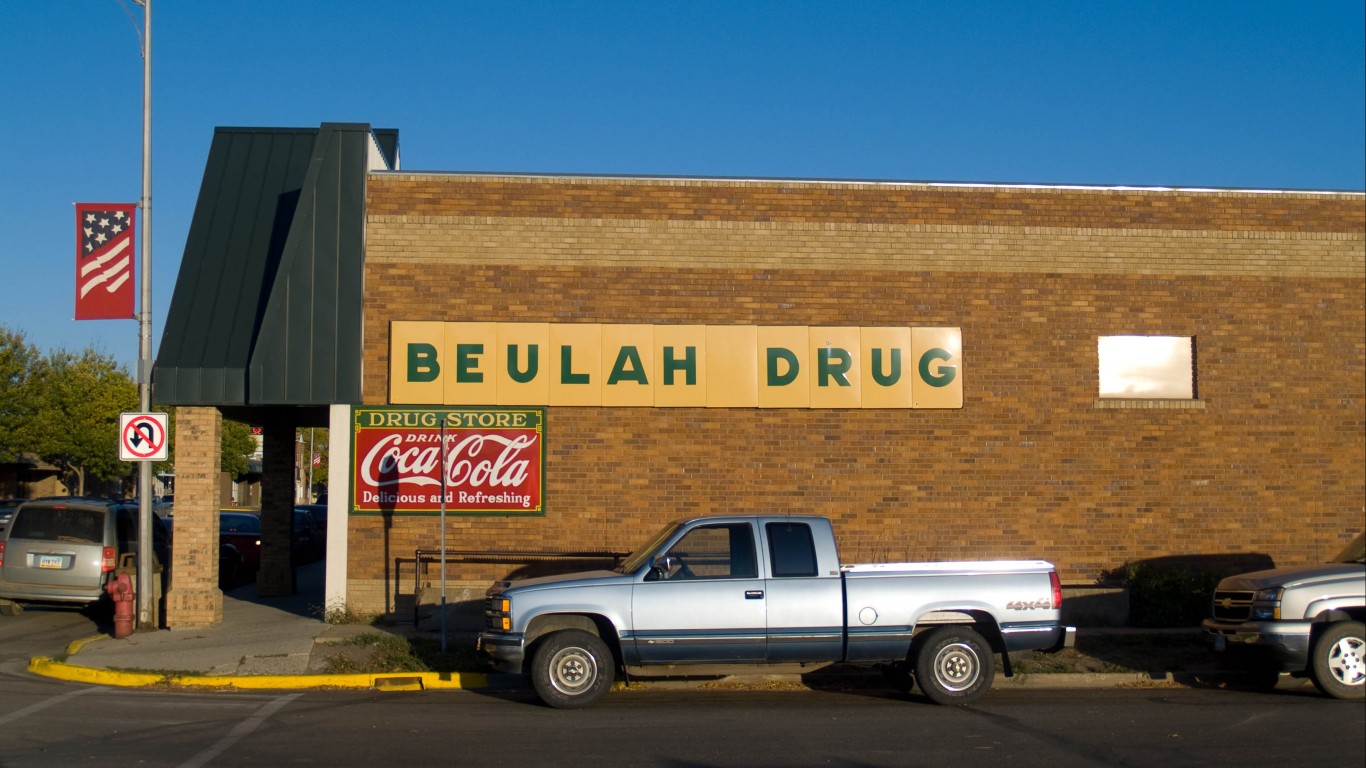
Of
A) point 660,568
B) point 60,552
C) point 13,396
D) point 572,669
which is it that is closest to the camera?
point 572,669

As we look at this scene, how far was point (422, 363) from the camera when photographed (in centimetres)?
1571

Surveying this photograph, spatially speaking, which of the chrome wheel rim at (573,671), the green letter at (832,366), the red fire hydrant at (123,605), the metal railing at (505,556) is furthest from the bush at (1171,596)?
the red fire hydrant at (123,605)

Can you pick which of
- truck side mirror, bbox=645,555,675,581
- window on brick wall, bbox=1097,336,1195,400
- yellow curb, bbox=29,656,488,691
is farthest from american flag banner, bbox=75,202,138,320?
window on brick wall, bbox=1097,336,1195,400

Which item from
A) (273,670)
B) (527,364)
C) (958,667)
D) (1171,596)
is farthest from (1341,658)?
(273,670)

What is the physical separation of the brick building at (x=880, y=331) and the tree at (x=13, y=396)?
32.1 m

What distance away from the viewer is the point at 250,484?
71.4 metres

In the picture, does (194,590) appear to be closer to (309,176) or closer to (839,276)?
(309,176)

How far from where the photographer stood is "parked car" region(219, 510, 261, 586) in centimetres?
2244

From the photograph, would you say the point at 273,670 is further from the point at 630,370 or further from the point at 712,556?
the point at 630,370

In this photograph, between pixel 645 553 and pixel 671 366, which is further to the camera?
pixel 671 366

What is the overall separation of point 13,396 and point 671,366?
1448 inches

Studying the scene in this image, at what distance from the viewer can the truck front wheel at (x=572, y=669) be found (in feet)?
35.3

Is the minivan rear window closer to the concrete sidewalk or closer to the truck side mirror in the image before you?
the concrete sidewalk

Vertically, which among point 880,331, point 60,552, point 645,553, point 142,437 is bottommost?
point 60,552
